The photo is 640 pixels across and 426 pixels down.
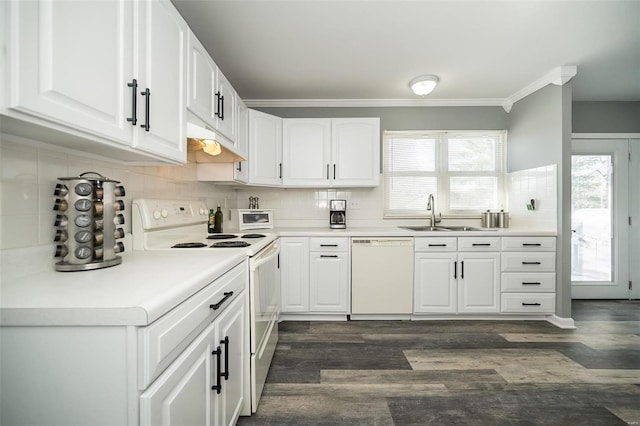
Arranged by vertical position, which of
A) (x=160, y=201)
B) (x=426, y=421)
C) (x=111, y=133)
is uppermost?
(x=111, y=133)

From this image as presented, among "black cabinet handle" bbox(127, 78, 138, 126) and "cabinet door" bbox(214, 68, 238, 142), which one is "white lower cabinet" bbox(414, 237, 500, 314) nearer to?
"cabinet door" bbox(214, 68, 238, 142)

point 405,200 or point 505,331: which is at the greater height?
point 405,200

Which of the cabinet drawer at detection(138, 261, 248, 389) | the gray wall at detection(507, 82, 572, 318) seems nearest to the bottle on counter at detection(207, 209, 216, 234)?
the cabinet drawer at detection(138, 261, 248, 389)

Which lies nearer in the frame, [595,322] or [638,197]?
[595,322]

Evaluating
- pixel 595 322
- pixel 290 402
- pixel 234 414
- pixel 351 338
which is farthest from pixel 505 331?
pixel 234 414

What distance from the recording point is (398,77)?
2914mm

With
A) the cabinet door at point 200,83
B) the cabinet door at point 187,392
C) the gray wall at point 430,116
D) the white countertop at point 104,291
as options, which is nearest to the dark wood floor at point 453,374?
the cabinet door at point 187,392

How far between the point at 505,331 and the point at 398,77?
264 cm

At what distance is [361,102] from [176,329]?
3289 millimetres

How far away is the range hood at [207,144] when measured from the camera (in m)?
1.62

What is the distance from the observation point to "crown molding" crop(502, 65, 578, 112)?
2.74 metres

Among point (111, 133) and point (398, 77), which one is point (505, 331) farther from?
point (111, 133)

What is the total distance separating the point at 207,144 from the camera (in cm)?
209

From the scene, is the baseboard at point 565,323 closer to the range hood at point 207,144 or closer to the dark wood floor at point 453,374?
the dark wood floor at point 453,374
